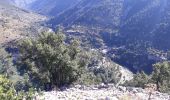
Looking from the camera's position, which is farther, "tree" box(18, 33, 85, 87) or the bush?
the bush

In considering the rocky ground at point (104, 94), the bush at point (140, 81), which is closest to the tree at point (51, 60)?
the rocky ground at point (104, 94)

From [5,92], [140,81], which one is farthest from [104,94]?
[140,81]

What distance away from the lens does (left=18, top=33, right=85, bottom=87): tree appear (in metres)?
53.0

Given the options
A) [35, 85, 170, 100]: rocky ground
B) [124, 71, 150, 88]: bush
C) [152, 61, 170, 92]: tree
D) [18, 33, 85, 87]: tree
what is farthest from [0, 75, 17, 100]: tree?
[152, 61, 170, 92]: tree

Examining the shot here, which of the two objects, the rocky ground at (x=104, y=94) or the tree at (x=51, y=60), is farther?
the tree at (x=51, y=60)

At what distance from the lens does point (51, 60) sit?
53.7 meters

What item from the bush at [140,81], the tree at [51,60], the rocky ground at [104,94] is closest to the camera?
the rocky ground at [104,94]

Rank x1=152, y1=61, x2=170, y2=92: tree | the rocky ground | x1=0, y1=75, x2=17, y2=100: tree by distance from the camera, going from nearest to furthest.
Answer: x1=0, y1=75, x2=17, y2=100: tree, the rocky ground, x1=152, y1=61, x2=170, y2=92: tree

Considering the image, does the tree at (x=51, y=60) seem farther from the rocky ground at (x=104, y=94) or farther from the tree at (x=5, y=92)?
the tree at (x=5, y=92)

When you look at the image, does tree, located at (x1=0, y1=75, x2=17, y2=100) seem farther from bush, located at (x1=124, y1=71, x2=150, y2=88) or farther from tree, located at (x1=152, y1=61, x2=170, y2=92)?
tree, located at (x1=152, y1=61, x2=170, y2=92)

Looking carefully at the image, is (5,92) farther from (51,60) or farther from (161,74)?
(161,74)

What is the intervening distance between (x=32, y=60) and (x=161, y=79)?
110 ft

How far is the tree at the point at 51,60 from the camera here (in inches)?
2088

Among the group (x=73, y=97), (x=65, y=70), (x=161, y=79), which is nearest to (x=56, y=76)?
(x=65, y=70)
